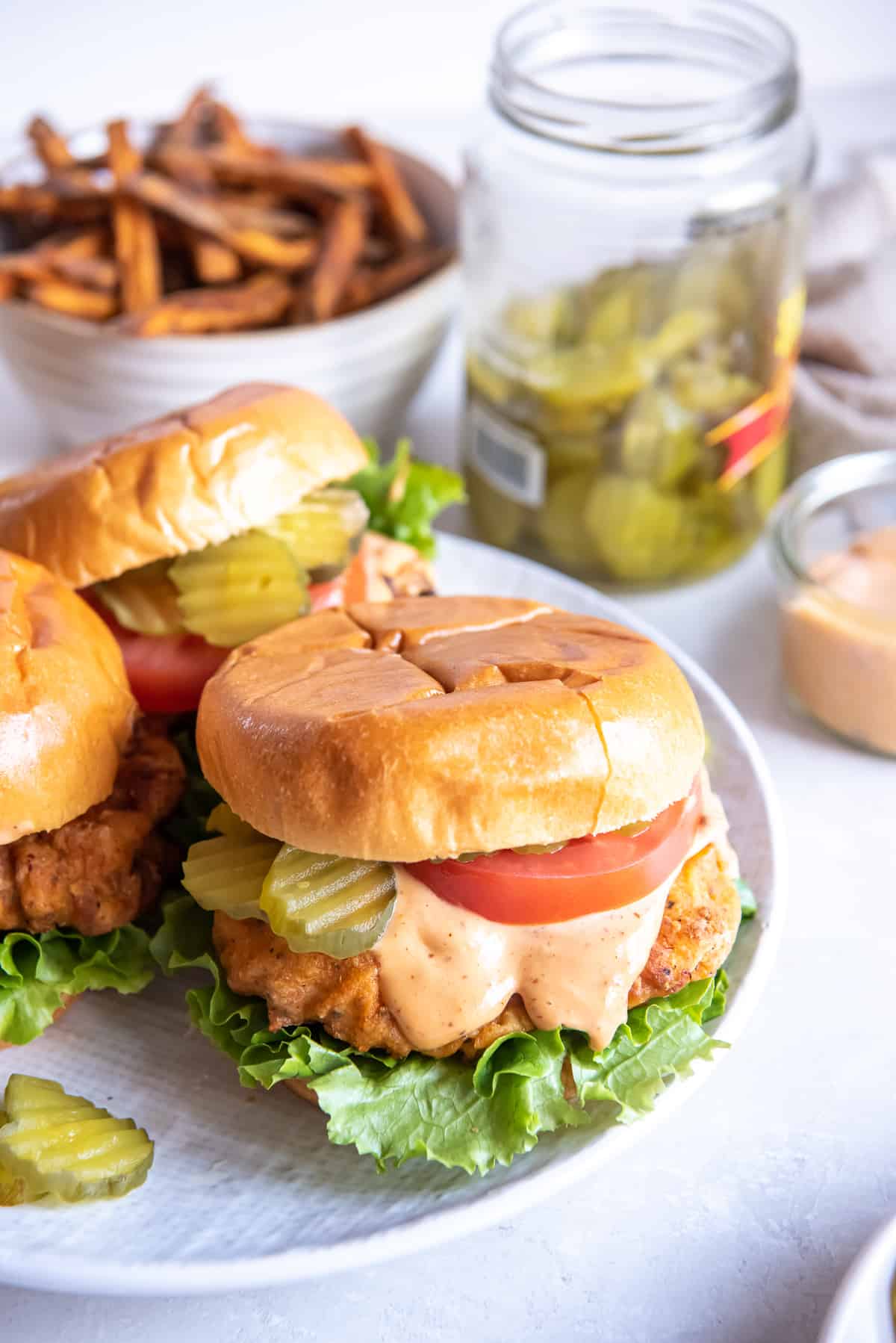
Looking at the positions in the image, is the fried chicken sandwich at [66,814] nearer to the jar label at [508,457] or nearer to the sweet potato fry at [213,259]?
the jar label at [508,457]

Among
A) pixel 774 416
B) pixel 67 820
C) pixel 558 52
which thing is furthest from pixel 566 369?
pixel 67 820

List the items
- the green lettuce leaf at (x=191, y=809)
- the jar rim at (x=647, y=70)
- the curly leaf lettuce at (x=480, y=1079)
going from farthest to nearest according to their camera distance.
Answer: the jar rim at (x=647, y=70) → the green lettuce leaf at (x=191, y=809) → the curly leaf lettuce at (x=480, y=1079)

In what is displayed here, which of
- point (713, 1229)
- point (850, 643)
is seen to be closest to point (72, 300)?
point (850, 643)

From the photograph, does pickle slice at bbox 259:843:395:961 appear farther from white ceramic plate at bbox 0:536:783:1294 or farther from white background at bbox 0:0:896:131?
white background at bbox 0:0:896:131

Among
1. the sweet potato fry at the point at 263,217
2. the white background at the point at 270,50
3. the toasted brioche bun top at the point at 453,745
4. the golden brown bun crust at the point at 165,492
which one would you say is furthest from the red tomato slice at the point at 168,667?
the white background at the point at 270,50

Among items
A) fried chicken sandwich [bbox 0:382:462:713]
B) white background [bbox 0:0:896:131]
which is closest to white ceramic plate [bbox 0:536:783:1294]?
fried chicken sandwich [bbox 0:382:462:713]

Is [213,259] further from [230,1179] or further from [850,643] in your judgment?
[230,1179]
